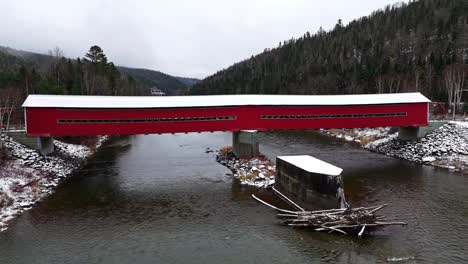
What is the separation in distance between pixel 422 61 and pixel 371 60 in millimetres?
11203

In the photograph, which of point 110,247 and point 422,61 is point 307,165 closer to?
point 110,247

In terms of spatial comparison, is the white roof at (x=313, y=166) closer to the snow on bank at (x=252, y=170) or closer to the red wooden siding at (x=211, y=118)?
the snow on bank at (x=252, y=170)

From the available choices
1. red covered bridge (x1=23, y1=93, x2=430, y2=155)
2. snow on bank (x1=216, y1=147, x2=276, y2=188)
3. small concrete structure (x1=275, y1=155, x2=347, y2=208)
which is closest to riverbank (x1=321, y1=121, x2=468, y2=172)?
red covered bridge (x1=23, y1=93, x2=430, y2=155)

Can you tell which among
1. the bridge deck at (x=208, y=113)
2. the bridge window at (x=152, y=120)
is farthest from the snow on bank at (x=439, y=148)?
the bridge window at (x=152, y=120)

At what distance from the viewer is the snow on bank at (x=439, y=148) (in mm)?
27077

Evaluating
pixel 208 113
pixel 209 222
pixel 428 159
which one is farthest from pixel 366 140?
pixel 209 222

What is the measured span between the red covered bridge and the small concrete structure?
27.2ft

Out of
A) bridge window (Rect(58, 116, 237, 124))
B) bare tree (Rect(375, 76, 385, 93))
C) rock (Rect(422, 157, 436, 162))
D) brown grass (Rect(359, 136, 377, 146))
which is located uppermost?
bare tree (Rect(375, 76, 385, 93))

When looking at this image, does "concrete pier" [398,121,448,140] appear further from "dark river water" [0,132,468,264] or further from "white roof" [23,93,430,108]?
"dark river water" [0,132,468,264]

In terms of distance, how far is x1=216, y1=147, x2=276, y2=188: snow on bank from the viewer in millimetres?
22356

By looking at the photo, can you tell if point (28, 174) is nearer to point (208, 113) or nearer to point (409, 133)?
point (208, 113)

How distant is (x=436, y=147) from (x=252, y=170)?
16.0 meters

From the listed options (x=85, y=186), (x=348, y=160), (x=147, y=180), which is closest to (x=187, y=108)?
(x=147, y=180)

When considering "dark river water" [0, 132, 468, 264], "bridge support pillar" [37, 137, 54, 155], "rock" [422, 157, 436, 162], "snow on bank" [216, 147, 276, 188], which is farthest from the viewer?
"rock" [422, 157, 436, 162]
